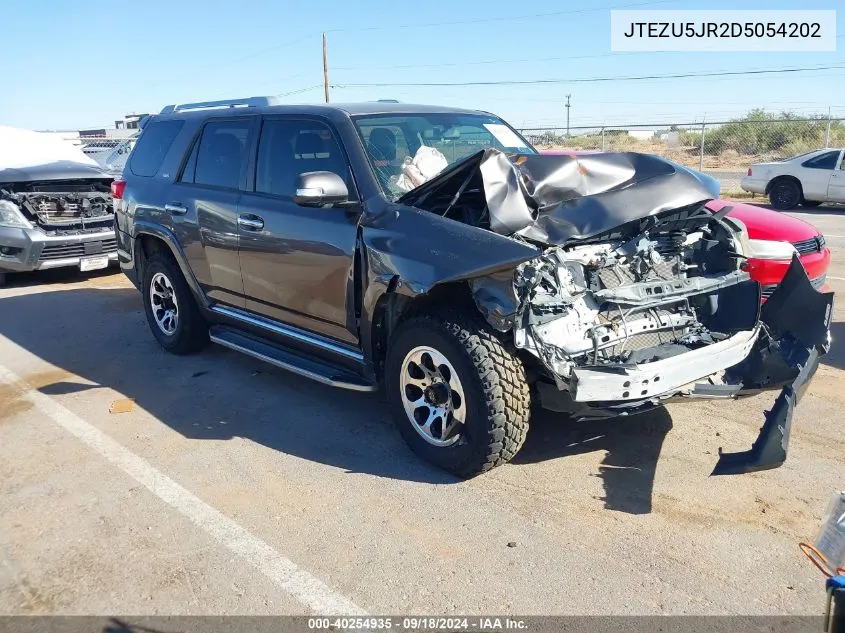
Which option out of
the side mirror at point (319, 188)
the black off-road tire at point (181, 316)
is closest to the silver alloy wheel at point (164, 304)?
the black off-road tire at point (181, 316)

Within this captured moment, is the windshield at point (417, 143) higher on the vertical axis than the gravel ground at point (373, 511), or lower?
higher

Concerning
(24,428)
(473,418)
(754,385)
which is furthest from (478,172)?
(24,428)

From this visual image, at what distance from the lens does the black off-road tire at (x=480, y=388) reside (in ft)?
12.0

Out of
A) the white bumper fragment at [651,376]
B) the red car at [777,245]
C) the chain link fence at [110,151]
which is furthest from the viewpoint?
the chain link fence at [110,151]

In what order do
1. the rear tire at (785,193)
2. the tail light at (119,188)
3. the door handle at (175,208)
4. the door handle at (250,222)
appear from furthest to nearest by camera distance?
the rear tire at (785,193)
the tail light at (119,188)
the door handle at (175,208)
the door handle at (250,222)

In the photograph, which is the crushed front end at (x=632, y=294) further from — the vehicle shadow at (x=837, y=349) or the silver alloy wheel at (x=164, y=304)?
the silver alloy wheel at (x=164, y=304)

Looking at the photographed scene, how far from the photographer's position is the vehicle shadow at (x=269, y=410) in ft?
13.9

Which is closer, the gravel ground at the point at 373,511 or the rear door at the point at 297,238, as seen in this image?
the gravel ground at the point at 373,511

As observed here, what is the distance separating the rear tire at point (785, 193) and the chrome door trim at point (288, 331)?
14237mm

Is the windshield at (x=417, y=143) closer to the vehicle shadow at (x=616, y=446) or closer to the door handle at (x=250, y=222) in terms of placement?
the door handle at (x=250, y=222)

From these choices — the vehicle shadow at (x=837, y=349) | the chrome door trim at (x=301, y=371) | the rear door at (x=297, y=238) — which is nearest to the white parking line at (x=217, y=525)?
the chrome door trim at (x=301, y=371)

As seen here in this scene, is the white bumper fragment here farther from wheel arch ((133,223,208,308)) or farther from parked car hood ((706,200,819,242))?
wheel arch ((133,223,208,308))

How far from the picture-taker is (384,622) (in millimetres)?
2920

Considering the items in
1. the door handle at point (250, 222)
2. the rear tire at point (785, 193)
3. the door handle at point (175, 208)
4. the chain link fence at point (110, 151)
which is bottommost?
the rear tire at point (785, 193)
